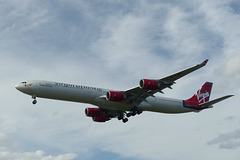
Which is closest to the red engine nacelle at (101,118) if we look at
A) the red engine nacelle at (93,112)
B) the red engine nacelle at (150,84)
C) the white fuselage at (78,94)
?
the red engine nacelle at (93,112)

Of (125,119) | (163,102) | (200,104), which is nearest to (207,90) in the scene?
(200,104)

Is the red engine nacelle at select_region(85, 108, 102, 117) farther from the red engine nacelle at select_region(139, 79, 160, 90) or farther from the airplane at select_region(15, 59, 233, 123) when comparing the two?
the red engine nacelle at select_region(139, 79, 160, 90)

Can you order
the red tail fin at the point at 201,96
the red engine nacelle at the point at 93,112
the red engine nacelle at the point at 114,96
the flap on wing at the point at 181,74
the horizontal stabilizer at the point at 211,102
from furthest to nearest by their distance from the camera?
the red tail fin at the point at 201,96, the red engine nacelle at the point at 93,112, the horizontal stabilizer at the point at 211,102, the red engine nacelle at the point at 114,96, the flap on wing at the point at 181,74

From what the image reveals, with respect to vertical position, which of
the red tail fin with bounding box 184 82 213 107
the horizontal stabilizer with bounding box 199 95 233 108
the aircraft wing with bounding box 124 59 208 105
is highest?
the red tail fin with bounding box 184 82 213 107

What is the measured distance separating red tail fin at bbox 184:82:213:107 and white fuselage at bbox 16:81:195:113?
21.2 feet

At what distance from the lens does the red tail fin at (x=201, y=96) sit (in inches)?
2576

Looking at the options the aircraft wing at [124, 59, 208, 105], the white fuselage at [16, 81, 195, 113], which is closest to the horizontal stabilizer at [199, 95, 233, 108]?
the white fuselage at [16, 81, 195, 113]

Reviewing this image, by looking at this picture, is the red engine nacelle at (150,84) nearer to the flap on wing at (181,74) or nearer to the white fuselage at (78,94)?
the flap on wing at (181,74)

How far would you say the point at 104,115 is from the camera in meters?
65.2

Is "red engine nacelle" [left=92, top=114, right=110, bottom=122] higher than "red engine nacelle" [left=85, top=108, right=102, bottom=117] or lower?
lower

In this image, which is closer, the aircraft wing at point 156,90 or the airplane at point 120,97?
the aircraft wing at point 156,90

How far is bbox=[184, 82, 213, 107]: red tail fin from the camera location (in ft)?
215

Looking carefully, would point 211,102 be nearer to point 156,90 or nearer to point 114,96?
point 156,90

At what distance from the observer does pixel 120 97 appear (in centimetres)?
5575
